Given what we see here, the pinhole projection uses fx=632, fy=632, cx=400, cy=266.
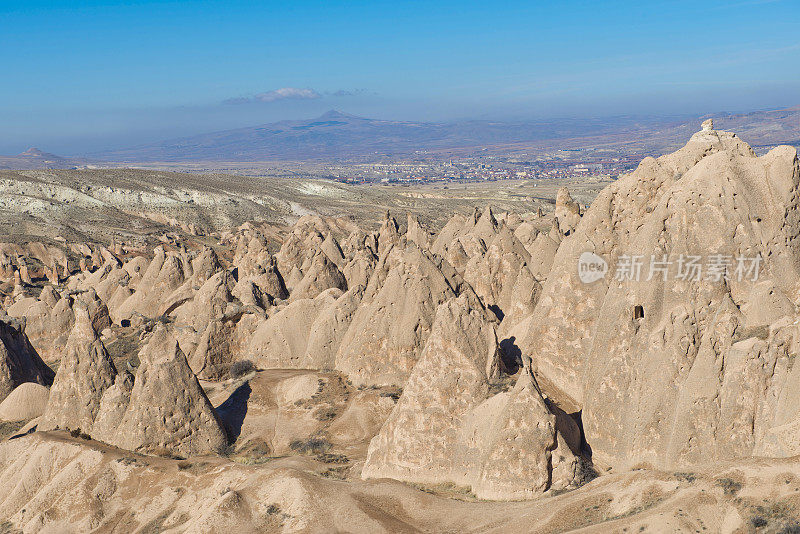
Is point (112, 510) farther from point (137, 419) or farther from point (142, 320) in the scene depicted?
point (142, 320)

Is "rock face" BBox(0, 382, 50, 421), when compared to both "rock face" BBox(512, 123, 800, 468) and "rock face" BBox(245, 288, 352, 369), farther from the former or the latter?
"rock face" BBox(512, 123, 800, 468)

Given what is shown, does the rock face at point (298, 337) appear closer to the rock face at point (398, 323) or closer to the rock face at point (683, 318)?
the rock face at point (398, 323)

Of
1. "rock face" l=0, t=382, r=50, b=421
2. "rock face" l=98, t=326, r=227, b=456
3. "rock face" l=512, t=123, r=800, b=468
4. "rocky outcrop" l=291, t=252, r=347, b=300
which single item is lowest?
"rock face" l=0, t=382, r=50, b=421

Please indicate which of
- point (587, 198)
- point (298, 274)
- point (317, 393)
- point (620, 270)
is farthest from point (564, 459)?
point (587, 198)
